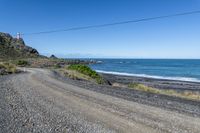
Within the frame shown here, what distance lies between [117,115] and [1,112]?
4314 millimetres

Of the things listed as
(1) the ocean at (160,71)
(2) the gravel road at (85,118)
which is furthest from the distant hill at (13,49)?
(2) the gravel road at (85,118)

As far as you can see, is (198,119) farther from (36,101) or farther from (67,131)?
(36,101)

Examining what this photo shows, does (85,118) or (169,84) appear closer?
(85,118)

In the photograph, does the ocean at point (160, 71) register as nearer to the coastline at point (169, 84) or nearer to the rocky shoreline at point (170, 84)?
the coastline at point (169, 84)

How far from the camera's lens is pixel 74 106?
481 inches

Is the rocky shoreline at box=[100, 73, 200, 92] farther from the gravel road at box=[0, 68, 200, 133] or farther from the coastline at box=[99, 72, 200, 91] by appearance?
the gravel road at box=[0, 68, 200, 133]

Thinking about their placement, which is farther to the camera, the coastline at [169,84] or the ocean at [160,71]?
the ocean at [160,71]

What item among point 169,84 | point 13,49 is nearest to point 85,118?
point 169,84

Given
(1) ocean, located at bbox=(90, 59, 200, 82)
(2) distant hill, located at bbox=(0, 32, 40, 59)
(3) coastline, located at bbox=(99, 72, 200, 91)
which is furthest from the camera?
(2) distant hill, located at bbox=(0, 32, 40, 59)

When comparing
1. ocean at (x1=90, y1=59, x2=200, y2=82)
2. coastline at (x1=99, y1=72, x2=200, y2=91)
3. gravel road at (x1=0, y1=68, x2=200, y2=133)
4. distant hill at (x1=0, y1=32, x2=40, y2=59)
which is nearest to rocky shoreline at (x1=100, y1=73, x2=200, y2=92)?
coastline at (x1=99, y1=72, x2=200, y2=91)

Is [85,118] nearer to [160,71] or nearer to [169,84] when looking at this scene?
[169,84]

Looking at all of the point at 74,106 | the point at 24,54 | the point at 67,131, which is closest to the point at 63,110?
the point at 74,106

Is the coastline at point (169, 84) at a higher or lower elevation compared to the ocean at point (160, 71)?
higher

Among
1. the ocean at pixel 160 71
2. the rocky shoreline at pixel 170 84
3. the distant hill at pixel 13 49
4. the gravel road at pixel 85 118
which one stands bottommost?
the ocean at pixel 160 71
